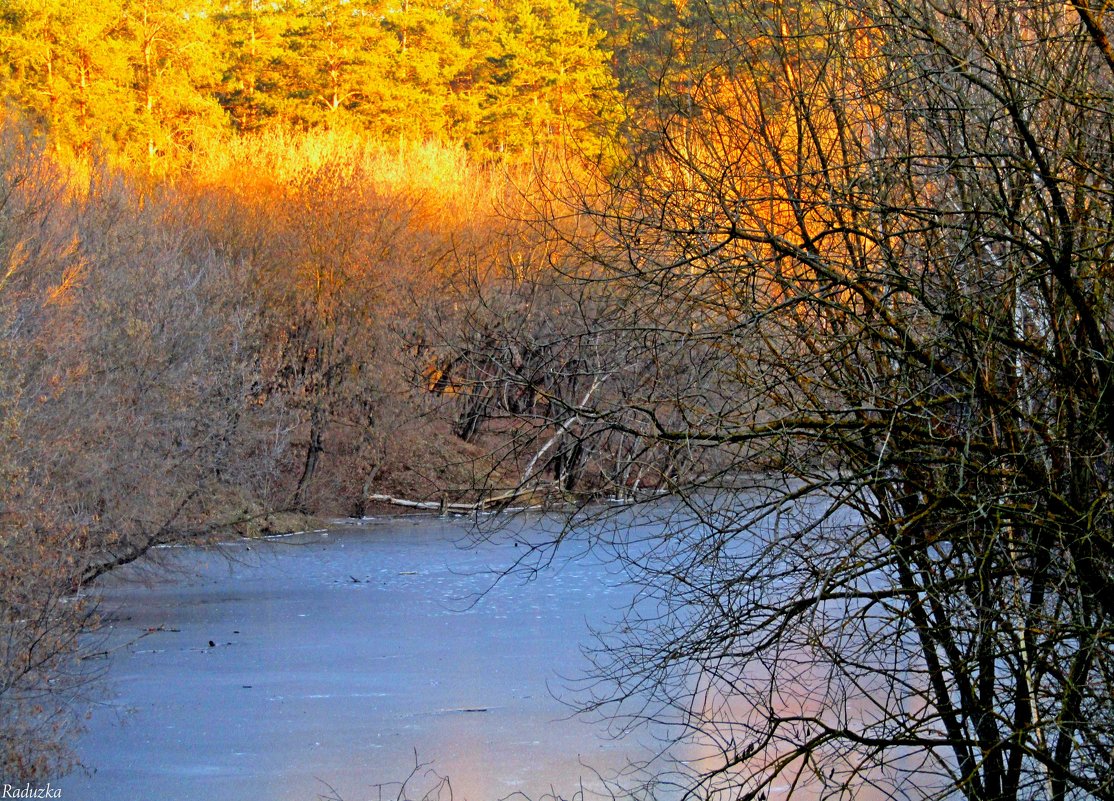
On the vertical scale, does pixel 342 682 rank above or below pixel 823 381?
below

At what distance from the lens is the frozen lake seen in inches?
296

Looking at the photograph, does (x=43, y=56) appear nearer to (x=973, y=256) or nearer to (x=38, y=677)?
(x=38, y=677)

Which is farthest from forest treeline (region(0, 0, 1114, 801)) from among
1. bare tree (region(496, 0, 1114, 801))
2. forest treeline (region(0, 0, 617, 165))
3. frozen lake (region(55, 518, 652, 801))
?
forest treeline (region(0, 0, 617, 165))

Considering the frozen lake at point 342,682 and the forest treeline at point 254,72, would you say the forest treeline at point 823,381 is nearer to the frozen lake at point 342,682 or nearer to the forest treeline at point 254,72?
the frozen lake at point 342,682

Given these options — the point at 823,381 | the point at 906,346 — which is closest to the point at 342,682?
the point at 823,381

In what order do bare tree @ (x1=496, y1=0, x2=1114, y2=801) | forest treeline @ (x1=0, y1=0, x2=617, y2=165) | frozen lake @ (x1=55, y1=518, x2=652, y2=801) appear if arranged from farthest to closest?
forest treeline @ (x1=0, y1=0, x2=617, y2=165) < frozen lake @ (x1=55, y1=518, x2=652, y2=801) < bare tree @ (x1=496, y1=0, x2=1114, y2=801)

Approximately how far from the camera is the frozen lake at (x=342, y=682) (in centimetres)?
751

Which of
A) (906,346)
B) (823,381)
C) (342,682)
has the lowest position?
(342,682)

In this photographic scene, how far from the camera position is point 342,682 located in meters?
10.0

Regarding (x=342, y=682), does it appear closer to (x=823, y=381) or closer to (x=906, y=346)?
(x=823, y=381)

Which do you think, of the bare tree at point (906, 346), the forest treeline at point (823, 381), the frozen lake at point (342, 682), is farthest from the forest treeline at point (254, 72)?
the bare tree at point (906, 346)

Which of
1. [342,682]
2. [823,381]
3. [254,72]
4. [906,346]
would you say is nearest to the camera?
[906,346]

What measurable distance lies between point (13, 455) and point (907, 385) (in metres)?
5.85

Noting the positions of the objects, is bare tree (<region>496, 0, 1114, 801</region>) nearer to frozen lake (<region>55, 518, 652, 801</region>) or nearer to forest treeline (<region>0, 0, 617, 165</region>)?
frozen lake (<region>55, 518, 652, 801</region>)
